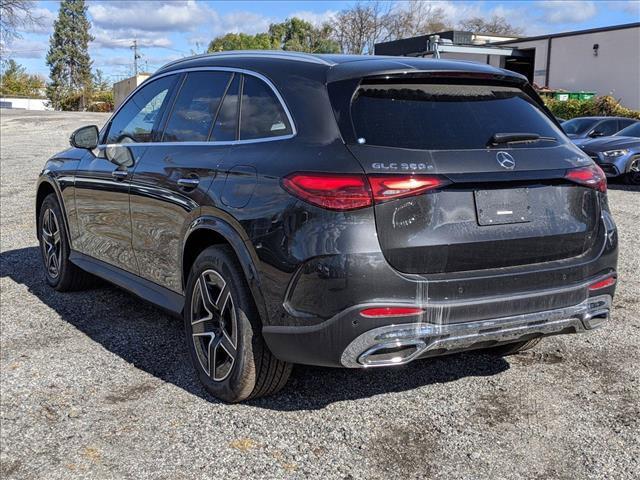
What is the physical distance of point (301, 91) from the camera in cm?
347

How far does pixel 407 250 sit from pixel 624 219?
26.0 feet

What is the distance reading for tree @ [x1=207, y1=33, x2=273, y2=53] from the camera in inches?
2206

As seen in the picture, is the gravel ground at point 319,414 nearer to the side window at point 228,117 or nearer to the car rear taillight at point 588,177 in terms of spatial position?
the car rear taillight at point 588,177

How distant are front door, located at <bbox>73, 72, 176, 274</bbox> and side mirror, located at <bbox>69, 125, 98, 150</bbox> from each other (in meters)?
0.07

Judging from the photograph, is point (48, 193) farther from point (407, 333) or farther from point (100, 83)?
point (100, 83)

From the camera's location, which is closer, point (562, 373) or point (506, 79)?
point (506, 79)

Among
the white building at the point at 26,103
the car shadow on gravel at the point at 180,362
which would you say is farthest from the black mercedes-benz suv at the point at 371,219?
the white building at the point at 26,103

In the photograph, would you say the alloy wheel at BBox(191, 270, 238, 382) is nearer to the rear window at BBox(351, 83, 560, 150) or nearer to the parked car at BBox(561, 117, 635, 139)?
the rear window at BBox(351, 83, 560, 150)

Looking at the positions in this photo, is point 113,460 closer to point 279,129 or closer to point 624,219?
point 279,129

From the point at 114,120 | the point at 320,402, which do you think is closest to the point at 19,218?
the point at 114,120

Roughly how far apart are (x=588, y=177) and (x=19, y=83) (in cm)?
9144

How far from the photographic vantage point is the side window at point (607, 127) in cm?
1571

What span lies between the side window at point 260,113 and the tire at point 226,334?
2.12ft

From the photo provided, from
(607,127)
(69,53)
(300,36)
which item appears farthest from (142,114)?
(69,53)
